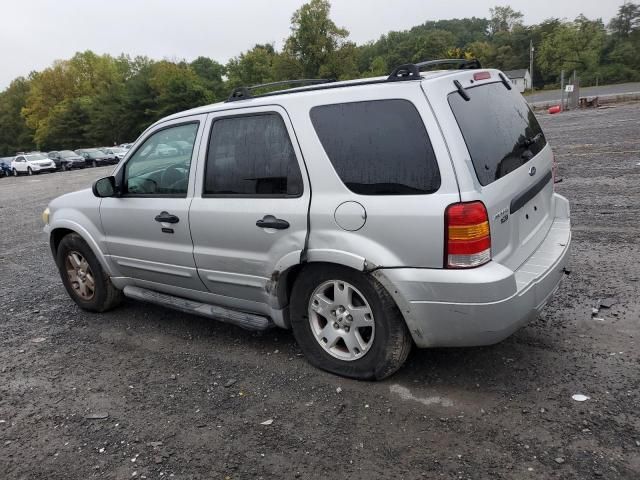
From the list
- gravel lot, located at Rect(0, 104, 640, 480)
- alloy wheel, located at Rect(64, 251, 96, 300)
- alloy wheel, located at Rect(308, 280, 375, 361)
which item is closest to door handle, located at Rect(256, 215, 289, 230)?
alloy wheel, located at Rect(308, 280, 375, 361)

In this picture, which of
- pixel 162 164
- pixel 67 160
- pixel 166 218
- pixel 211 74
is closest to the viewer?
Result: pixel 166 218

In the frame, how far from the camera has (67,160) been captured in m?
38.2

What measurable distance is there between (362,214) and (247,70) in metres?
70.4

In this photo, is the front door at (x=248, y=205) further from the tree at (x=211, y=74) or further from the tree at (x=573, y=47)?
the tree at (x=573, y=47)

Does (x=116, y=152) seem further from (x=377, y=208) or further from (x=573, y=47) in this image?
(x=573, y=47)

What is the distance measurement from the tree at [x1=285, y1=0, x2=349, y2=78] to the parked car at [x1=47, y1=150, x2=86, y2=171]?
25.6 m

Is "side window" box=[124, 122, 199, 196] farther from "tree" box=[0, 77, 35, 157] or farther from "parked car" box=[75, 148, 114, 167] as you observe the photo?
"tree" box=[0, 77, 35, 157]

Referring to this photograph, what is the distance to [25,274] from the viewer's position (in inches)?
279

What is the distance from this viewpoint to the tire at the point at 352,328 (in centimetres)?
323

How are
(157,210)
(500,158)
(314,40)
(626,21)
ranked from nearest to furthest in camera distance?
(500,158) → (157,210) → (314,40) → (626,21)

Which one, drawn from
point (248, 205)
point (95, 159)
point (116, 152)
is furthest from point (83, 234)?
point (116, 152)

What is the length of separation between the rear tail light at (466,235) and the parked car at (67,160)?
3991cm

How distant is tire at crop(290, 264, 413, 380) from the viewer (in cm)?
323

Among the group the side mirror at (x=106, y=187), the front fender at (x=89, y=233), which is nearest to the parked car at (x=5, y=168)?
the front fender at (x=89, y=233)
